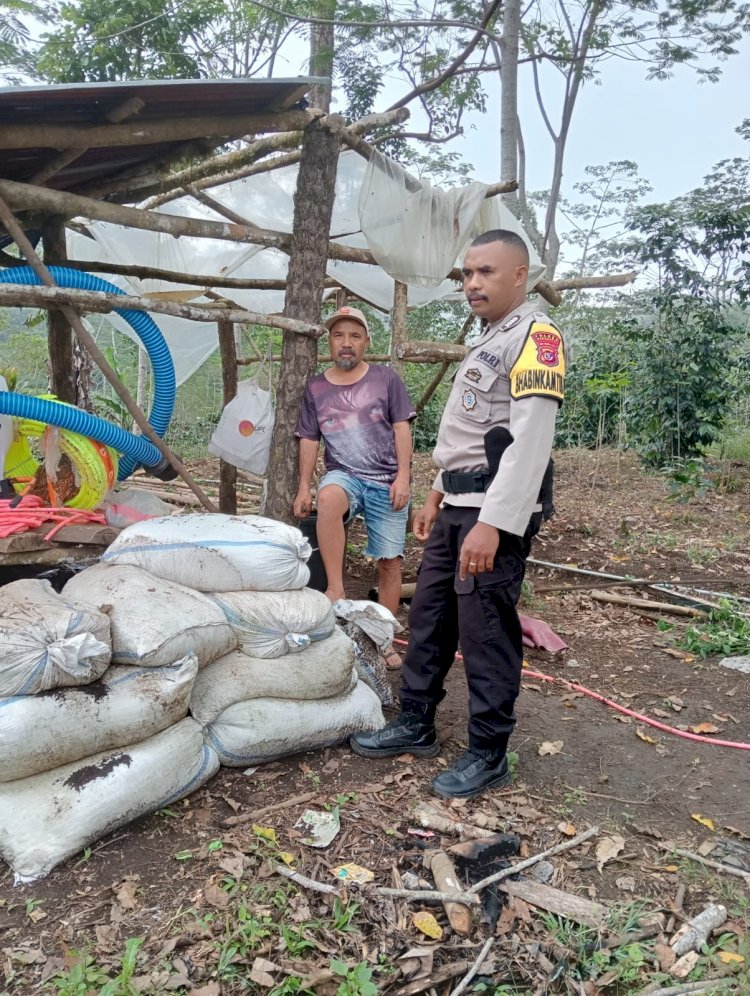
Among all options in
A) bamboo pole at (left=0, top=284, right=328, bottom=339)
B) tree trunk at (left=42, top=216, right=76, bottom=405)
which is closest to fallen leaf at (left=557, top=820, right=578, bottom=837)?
bamboo pole at (left=0, top=284, right=328, bottom=339)

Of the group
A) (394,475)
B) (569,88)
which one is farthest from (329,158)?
(569,88)

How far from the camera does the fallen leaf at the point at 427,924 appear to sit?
1916 mm

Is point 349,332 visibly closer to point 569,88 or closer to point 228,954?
point 228,954

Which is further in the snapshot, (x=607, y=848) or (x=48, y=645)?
(x=607, y=848)

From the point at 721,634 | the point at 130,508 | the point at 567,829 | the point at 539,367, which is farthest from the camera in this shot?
the point at 721,634

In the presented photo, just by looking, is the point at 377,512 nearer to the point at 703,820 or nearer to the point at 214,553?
the point at 214,553

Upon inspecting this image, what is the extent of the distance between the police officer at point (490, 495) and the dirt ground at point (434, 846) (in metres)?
0.31

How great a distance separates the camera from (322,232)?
3.97m

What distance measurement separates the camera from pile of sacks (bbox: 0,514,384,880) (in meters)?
2.09

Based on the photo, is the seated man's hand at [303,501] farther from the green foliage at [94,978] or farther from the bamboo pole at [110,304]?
the green foliage at [94,978]

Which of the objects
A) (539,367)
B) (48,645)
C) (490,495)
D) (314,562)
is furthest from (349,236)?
(48,645)

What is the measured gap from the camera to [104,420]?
12.7ft

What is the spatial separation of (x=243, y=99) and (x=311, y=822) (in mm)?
3164

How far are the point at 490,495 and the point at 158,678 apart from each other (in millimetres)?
1174
